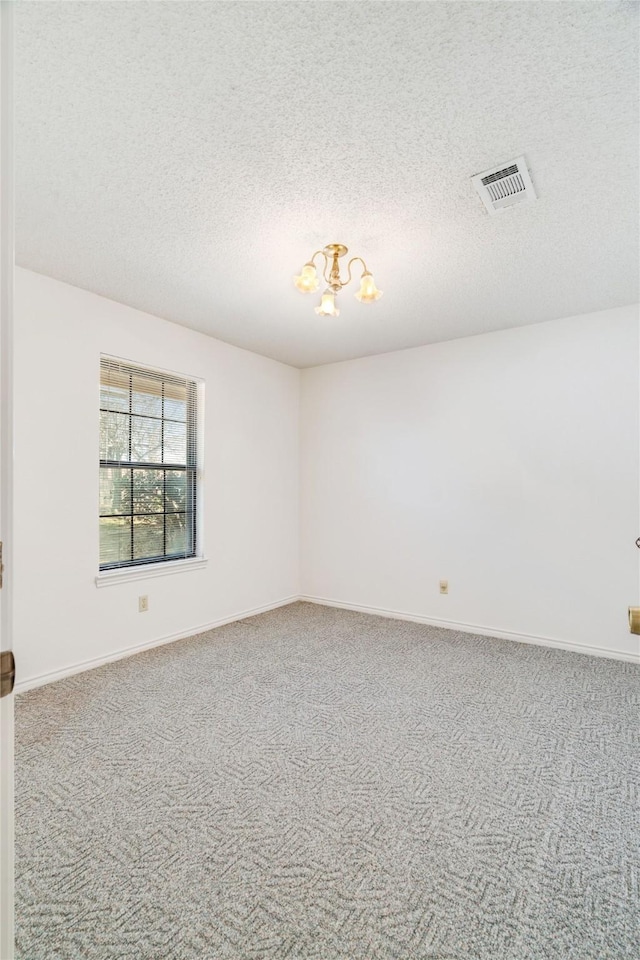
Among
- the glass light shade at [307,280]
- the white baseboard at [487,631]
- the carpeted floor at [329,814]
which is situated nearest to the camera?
the carpeted floor at [329,814]

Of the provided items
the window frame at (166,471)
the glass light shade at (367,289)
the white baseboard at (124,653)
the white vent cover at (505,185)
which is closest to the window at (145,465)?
the window frame at (166,471)

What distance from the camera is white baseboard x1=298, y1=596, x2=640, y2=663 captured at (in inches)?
135

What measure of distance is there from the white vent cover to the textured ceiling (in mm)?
47

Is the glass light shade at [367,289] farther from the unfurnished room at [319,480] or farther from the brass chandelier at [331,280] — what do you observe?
the unfurnished room at [319,480]

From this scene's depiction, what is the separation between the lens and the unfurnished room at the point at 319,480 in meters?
1.35

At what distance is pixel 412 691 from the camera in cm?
284

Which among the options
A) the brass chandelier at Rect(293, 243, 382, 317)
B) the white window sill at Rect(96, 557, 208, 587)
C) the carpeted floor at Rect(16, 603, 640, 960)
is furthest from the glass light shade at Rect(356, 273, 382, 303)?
the white window sill at Rect(96, 557, 208, 587)

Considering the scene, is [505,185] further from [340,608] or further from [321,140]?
[340,608]

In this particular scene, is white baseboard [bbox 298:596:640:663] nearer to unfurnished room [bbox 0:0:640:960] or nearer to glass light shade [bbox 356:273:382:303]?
unfurnished room [bbox 0:0:640:960]

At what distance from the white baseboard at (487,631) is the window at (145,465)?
5.54ft

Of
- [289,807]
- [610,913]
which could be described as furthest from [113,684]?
[610,913]

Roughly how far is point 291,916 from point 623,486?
3.34 metres

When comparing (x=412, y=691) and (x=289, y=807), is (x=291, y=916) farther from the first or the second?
(x=412, y=691)

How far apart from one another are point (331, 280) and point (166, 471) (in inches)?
83.7
